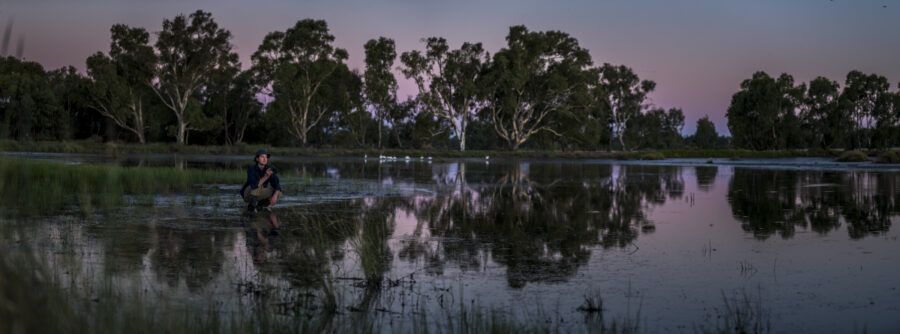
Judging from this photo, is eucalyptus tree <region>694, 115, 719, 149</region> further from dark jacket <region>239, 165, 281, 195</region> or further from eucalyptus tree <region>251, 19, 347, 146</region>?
dark jacket <region>239, 165, 281, 195</region>

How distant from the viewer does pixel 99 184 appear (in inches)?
764

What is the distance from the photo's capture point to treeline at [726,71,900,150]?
3693 inches

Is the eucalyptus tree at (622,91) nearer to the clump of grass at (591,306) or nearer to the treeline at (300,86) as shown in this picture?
the treeline at (300,86)

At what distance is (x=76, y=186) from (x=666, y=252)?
52.8 ft

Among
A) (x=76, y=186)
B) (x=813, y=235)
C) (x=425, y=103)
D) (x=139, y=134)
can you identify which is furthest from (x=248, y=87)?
(x=813, y=235)

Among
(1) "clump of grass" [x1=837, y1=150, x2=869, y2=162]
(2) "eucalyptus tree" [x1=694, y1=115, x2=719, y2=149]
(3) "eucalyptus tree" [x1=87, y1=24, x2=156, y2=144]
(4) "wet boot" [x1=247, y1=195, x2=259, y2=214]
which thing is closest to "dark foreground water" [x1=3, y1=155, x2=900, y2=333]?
(4) "wet boot" [x1=247, y1=195, x2=259, y2=214]

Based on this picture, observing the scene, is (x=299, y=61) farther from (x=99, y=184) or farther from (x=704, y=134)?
(x=704, y=134)

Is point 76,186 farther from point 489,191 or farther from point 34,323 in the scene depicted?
point 34,323

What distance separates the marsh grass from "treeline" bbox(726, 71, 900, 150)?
3458 inches

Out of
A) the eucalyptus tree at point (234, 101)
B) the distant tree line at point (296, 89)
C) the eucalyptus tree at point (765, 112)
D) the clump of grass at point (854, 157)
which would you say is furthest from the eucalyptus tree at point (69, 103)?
the eucalyptus tree at point (765, 112)

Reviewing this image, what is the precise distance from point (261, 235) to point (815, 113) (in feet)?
340

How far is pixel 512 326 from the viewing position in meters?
5.25

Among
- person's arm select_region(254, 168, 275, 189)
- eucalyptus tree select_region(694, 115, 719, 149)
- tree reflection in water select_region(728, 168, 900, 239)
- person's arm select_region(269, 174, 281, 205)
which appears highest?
eucalyptus tree select_region(694, 115, 719, 149)

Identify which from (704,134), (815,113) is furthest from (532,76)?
(704,134)
